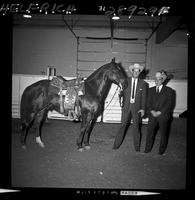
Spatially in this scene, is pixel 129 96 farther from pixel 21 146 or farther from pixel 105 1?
pixel 21 146

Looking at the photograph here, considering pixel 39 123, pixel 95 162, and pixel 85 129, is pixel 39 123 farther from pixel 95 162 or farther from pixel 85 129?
pixel 95 162

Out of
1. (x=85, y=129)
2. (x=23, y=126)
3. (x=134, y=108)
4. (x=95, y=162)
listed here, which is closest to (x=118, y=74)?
(x=134, y=108)

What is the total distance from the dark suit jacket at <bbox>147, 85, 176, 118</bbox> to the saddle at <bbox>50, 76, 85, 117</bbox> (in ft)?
1.92

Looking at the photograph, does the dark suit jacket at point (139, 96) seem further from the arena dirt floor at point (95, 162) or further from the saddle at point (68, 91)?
the saddle at point (68, 91)

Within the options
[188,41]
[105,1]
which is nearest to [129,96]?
[188,41]

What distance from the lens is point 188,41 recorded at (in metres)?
1.90

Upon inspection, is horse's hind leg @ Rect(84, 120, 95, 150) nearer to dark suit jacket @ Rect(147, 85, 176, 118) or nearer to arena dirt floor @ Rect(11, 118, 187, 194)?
arena dirt floor @ Rect(11, 118, 187, 194)

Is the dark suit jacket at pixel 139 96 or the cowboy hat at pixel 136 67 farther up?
the cowboy hat at pixel 136 67

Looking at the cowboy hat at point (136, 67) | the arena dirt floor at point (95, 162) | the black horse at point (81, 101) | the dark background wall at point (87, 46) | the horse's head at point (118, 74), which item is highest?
the dark background wall at point (87, 46)

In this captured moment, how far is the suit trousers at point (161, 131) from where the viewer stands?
194 cm

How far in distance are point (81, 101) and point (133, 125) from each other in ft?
1.61

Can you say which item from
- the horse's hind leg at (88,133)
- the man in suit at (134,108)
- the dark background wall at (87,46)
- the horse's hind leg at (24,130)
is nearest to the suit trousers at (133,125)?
the man in suit at (134,108)

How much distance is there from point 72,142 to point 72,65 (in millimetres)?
661

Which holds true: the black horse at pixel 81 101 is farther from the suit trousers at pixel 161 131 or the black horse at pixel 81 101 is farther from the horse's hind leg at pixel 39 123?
the suit trousers at pixel 161 131
